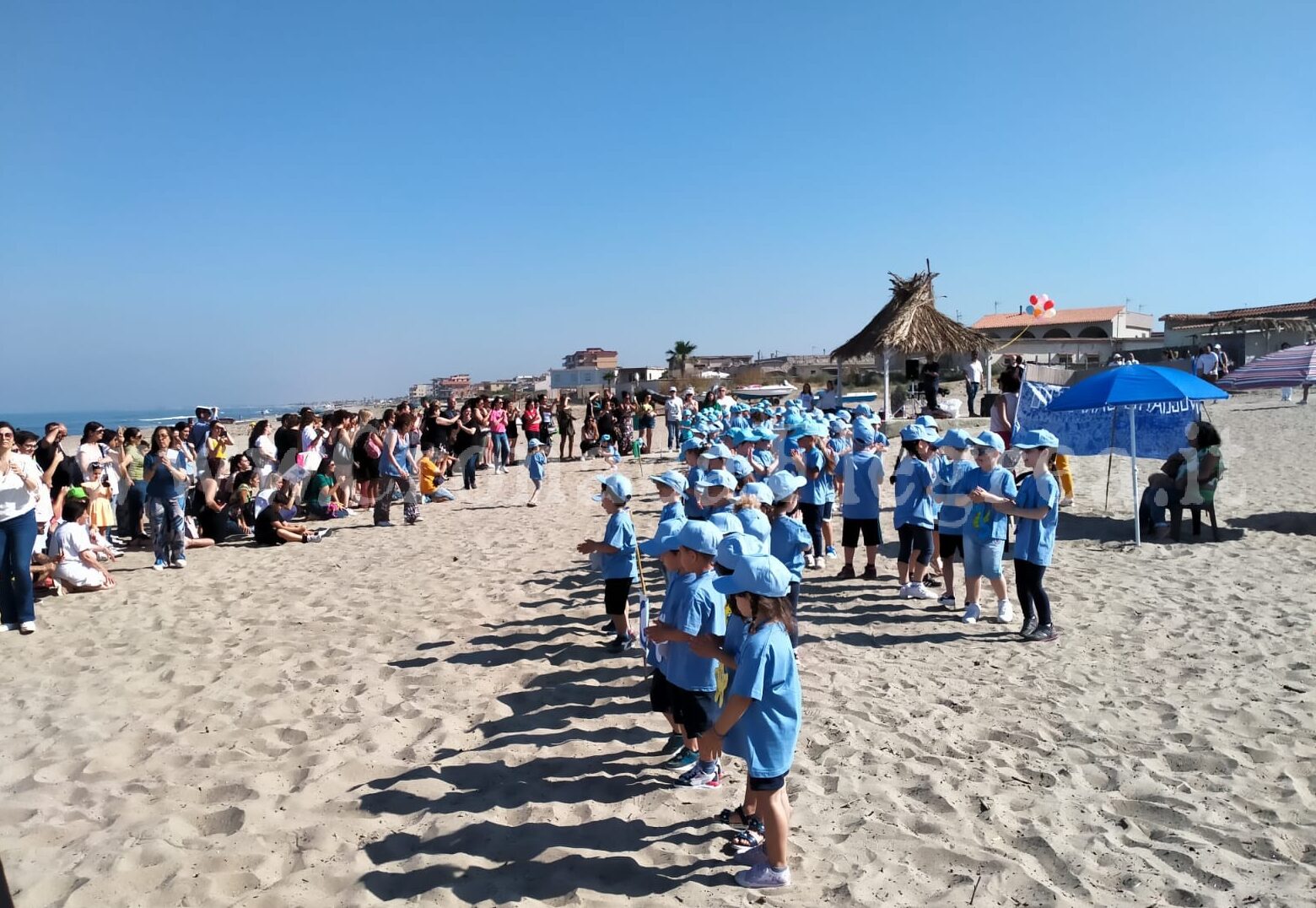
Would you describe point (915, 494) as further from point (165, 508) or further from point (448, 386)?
point (448, 386)

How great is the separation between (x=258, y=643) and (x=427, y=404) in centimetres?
983

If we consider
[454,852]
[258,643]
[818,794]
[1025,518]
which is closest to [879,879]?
[818,794]

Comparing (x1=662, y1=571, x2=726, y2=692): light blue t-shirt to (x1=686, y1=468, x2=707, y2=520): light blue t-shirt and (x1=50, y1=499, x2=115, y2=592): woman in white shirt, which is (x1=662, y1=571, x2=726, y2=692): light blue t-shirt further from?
(x1=50, y1=499, x2=115, y2=592): woman in white shirt

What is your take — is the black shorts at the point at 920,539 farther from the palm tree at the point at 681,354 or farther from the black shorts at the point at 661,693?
the palm tree at the point at 681,354

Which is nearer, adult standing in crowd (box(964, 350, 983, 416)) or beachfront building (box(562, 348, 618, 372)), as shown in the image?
adult standing in crowd (box(964, 350, 983, 416))

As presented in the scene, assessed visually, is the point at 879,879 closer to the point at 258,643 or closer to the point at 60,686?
the point at 258,643

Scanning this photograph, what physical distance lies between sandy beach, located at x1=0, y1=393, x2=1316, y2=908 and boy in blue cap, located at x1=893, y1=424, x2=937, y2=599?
0.40m

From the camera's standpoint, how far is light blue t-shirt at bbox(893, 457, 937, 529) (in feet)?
23.0

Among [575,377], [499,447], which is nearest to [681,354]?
[575,377]

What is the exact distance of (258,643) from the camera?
6.22 metres

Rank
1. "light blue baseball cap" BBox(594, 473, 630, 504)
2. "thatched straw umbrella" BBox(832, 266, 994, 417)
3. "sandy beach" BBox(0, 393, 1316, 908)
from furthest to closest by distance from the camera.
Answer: "thatched straw umbrella" BBox(832, 266, 994, 417) → "light blue baseball cap" BBox(594, 473, 630, 504) → "sandy beach" BBox(0, 393, 1316, 908)

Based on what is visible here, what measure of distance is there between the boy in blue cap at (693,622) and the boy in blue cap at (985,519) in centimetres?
301

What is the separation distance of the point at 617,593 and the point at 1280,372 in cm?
964

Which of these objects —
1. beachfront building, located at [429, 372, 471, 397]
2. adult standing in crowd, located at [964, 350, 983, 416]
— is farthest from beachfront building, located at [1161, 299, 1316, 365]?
beachfront building, located at [429, 372, 471, 397]
